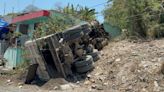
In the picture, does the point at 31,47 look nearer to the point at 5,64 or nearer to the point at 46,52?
the point at 46,52

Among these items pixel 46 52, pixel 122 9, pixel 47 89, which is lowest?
pixel 47 89

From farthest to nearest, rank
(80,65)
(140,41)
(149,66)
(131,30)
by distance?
(131,30) → (140,41) → (80,65) → (149,66)

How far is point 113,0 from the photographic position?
2512 centimetres

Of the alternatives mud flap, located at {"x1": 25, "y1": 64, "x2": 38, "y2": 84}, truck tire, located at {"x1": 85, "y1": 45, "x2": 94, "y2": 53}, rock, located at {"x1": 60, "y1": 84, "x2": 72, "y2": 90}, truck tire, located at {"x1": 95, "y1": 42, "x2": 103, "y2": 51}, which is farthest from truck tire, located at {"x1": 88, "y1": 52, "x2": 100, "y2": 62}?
rock, located at {"x1": 60, "y1": 84, "x2": 72, "y2": 90}

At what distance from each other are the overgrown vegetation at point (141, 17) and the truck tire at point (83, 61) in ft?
15.3

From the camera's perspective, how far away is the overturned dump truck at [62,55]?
17.9 metres

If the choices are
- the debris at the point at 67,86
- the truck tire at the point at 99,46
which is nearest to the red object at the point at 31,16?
the truck tire at the point at 99,46

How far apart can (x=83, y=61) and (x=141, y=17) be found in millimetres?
5675

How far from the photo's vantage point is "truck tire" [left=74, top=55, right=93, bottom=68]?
17.7 metres

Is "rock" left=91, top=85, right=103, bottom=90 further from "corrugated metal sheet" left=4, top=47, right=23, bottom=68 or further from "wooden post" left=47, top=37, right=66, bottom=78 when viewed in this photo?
"corrugated metal sheet" left=4, top=47, right=23, bottom=68

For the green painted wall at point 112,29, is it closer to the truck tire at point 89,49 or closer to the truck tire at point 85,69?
the truck tire at point 89,49

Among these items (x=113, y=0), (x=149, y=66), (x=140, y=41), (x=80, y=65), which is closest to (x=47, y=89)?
(x=80, y=65)

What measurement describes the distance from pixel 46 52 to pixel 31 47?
792 millimetres

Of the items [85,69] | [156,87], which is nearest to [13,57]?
[85,69]
